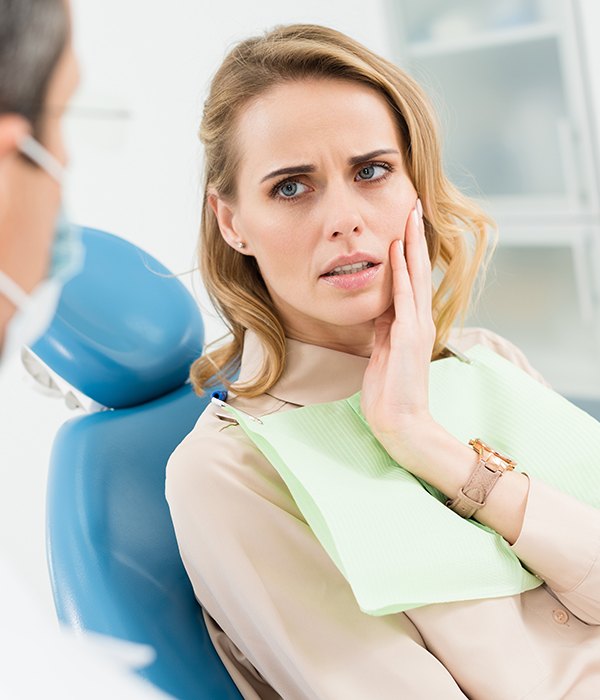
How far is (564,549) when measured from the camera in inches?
41.2

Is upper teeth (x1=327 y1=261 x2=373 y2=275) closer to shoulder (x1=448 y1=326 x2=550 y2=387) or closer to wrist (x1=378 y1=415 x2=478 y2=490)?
wrist (x1=378 y1=415 x2=478 y2=490)

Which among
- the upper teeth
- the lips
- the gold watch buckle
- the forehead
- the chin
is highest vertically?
the forehead

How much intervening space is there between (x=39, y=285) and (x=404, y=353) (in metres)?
0.74

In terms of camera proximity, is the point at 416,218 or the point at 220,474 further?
the point at 416,218

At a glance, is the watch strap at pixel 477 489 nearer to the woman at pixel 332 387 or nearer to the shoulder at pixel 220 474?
the woman at pixel 332 387

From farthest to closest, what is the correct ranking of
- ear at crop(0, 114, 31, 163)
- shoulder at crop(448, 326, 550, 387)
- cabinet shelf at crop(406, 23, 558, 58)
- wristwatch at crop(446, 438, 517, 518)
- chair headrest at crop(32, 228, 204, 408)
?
cabinet shelf at crop(406, 23, 558, 58) → shoulder at crop(448, 326, 550, 387) → chair headrest at crop(32, 228, 204, 408) → wristwatch at crop(446, 438, 517, 518) → ear at crop(0, 114, 31, 163)

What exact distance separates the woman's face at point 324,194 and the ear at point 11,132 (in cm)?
73

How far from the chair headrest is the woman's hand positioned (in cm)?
33

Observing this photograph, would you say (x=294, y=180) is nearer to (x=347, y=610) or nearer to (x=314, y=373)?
(x=314, y=373)

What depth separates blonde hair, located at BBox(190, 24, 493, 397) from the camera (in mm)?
1169

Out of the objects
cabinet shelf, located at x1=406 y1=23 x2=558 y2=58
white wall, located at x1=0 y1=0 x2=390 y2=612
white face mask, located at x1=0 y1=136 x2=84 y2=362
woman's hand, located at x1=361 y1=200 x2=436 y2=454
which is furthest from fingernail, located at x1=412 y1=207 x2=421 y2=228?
cabinet shelf, located at x1=406 y1=23 x2=558 y2=58

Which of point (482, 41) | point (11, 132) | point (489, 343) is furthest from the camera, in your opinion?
point (482, 41)

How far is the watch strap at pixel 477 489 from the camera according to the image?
107cm

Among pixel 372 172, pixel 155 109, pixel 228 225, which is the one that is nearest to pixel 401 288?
pixel 372 172
